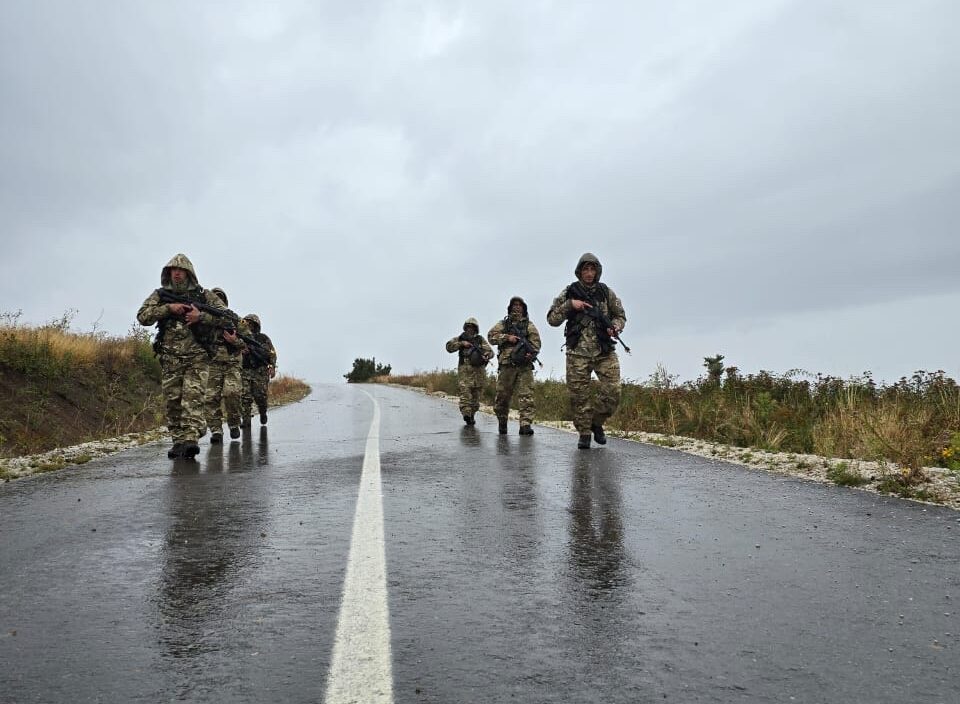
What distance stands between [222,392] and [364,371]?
57.3 m

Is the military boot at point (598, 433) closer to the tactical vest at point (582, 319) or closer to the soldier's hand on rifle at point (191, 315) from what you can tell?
the tactical vest at point (582, 319)

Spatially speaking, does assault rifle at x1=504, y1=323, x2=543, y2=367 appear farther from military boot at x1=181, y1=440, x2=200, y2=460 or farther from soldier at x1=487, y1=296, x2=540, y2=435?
military boot at x1=181, y1=440, x2=200, y2=460

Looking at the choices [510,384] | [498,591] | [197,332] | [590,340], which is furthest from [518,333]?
[498,591]

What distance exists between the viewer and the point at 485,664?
8.48 feet

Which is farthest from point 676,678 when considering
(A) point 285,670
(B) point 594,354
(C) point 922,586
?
(B) point 594,354

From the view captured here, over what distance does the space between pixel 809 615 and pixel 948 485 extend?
3.87 metres

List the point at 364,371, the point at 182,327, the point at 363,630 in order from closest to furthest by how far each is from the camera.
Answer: the point at 363,630 → the point at 182,327 → the point at 364,371

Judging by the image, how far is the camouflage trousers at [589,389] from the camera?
9.85 meters

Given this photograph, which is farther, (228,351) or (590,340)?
(228,351)

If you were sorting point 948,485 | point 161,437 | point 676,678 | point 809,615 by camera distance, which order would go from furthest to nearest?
point 161,437
point 948,485
point 809,615
point 676,678

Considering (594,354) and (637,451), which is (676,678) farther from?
(594,354)


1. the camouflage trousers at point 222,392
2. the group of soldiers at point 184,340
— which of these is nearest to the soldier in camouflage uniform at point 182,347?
the group of soldiers at point 184,340

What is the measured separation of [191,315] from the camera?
937cm

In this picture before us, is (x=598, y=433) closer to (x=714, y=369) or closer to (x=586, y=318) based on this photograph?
(x=586, y=318)
